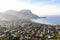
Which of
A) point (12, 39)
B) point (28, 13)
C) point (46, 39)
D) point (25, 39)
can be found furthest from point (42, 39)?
point (28, 13)

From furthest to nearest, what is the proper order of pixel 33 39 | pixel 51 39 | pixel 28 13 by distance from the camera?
pixel 28 13
pixel 33 39
pixel 51 39

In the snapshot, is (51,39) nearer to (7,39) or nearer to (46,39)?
(46,39)

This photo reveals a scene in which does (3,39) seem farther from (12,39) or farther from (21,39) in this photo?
(21,39)

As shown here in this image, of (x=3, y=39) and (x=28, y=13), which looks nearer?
(x=3, y=39)

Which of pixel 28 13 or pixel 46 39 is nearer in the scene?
pixel 46 39

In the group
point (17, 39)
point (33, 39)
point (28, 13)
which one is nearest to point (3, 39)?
point (17, 39)

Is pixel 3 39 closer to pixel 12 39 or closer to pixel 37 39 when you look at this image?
pixel 12 39

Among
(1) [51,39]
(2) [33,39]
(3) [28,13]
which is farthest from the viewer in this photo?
(3) [28,13]

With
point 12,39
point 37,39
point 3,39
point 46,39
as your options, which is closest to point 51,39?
point 46,39
